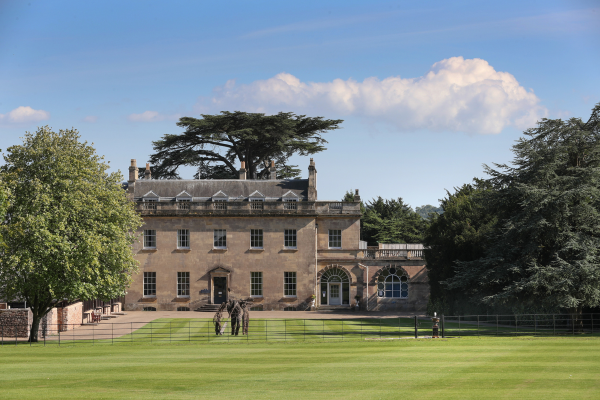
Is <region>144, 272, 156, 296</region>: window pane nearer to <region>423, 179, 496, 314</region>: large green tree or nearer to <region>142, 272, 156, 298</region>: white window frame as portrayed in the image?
<region>142, 272, 156, 298</region>: white window frame

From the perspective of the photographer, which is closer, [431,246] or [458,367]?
[458,367]

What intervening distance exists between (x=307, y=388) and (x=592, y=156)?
26.4 m

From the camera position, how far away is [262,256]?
2126 inches

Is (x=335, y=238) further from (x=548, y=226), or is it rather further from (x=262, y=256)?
(x=548, y=226)

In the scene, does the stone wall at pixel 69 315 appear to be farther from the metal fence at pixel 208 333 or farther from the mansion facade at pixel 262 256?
the mansion facade at pixel 262 256

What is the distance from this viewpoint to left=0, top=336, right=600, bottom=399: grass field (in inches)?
669

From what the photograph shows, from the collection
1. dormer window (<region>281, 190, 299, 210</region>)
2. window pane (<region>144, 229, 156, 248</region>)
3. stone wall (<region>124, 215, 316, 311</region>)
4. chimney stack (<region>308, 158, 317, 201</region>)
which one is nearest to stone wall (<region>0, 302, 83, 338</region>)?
stone wall (<region>124, 215, 316, 311</region>)

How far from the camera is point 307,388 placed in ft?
57.5

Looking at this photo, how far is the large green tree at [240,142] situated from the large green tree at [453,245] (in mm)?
19920

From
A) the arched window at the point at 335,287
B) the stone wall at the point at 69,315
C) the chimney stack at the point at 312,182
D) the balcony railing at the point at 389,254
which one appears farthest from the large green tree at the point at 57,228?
the balcony railing at the point at 389,254

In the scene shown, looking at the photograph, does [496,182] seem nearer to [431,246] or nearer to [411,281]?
[431,246]

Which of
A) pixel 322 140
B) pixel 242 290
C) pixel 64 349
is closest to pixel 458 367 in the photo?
pixel 64 349

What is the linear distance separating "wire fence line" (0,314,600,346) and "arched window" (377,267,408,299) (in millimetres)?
13609

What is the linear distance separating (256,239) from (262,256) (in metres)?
1.52
